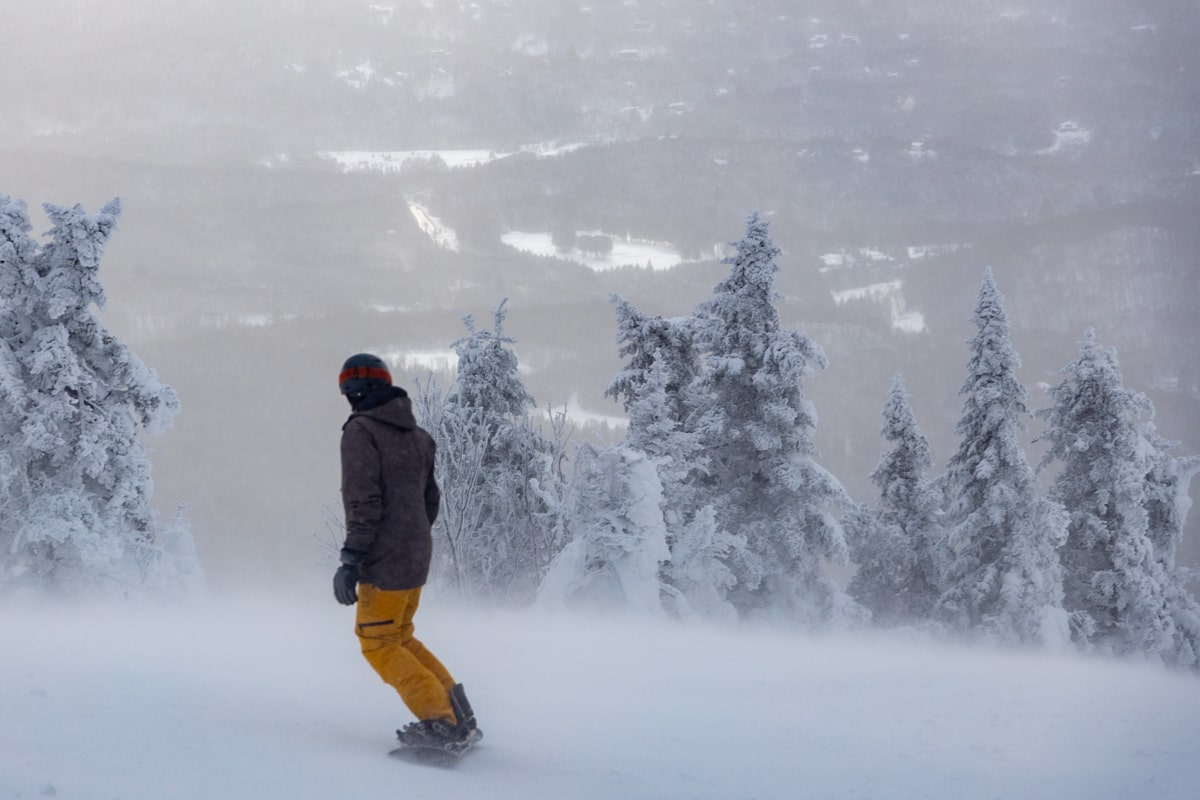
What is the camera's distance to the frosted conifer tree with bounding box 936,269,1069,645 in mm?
22625

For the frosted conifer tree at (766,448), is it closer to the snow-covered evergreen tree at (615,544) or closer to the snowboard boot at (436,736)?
the snow-covered evergreen tree at (615,544)

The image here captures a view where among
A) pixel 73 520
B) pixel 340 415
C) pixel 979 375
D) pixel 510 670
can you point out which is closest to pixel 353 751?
pixel 510 670

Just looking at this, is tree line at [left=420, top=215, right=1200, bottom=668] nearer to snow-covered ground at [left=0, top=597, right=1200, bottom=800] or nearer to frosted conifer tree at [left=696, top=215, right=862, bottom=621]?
frosted conifer tree at [left=696, top=215, right=862, bottom=621]

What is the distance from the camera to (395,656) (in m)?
5.00

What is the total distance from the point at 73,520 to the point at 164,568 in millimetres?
1892

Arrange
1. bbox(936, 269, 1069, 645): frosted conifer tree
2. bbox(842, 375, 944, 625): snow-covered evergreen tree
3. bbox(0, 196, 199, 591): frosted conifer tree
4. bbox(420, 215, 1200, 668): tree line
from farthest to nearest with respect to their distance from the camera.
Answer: bbox(842, 375, 944, 625): snow-covered evergreen tree, bbox(936, 269, 1069, 645): frosted conifer tree, bbox(420, 215, 1200, 668): tree line, bbox(0, 196, 199, 591): frosted conifer tree

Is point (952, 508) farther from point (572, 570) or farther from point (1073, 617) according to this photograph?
point (572, 570)

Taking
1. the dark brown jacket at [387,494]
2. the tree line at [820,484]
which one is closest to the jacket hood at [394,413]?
the dark brown jacket at [387,494]

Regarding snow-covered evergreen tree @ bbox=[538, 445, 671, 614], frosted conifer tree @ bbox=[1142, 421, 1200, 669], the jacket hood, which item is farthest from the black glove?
frosted conifer tree @ bbox=[1142, 421, 1200, 669]

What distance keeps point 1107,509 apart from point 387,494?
79.9ft

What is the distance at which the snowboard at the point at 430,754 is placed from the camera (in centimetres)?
488

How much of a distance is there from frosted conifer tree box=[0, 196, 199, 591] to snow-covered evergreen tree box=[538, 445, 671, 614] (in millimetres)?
8538

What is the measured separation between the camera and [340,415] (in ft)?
565

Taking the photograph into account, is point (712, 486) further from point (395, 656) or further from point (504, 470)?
point (395, 656)
